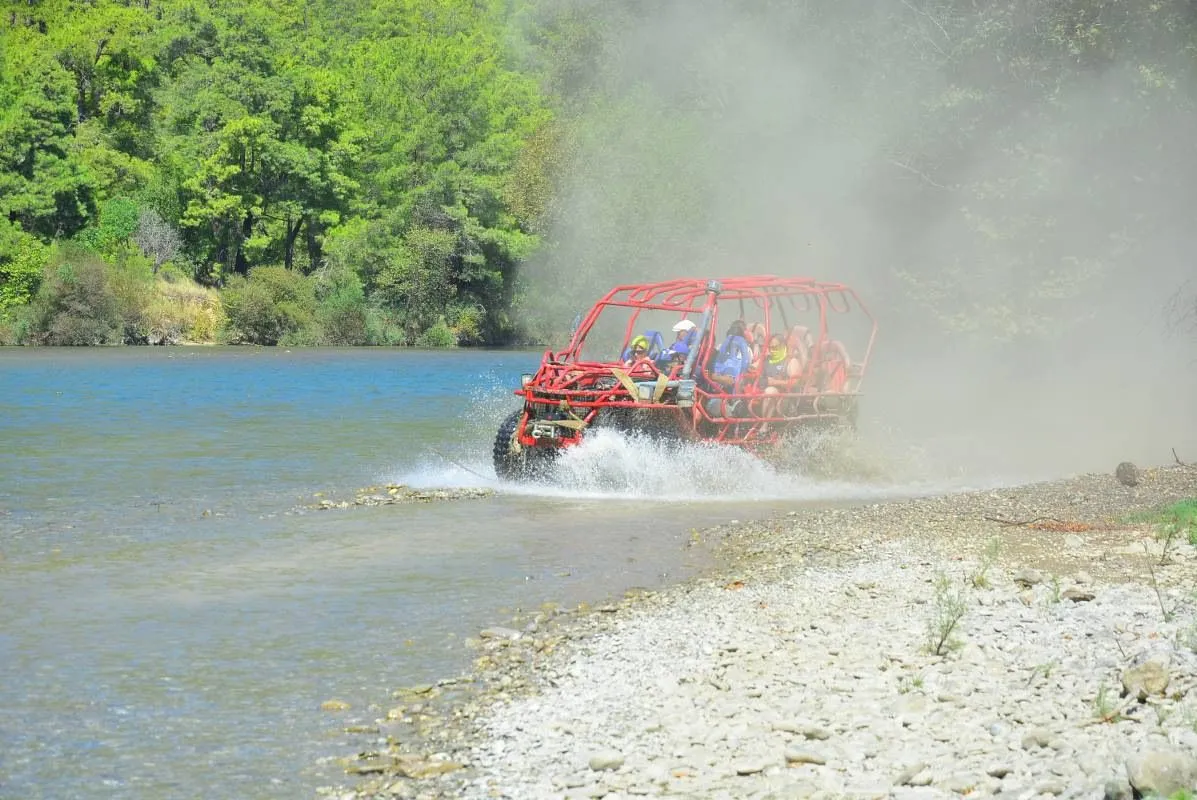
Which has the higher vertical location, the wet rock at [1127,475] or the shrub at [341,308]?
the shrub at [341,308]

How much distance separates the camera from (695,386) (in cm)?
1817

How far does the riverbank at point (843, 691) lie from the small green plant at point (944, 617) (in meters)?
0.02

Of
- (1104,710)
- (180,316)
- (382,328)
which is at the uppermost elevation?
(382,328)

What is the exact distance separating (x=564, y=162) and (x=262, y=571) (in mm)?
52377

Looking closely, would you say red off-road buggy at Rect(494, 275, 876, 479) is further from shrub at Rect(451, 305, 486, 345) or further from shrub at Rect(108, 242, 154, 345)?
shrub at Rect(451, 305, 486, 345)

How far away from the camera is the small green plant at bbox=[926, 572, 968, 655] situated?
8.43 meters

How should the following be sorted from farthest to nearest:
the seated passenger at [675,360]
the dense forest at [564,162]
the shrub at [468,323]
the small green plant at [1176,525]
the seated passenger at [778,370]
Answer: the shrub at [468,323], the dense forest at [564,162], the seated passenger at [778,370], the seated passenger at [675,360], the small green plant at [1176,525]

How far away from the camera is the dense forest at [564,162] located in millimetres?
28984

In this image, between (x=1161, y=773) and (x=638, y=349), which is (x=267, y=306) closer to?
(x=638, y=349)

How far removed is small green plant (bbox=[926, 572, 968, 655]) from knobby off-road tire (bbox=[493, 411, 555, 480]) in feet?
28.4

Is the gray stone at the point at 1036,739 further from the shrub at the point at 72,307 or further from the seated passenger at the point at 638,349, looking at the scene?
the shrub at the point at 72,307

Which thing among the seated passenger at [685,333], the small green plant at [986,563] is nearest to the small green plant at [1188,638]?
the small green plant at [986,563]

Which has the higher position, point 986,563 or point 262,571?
point 986,563

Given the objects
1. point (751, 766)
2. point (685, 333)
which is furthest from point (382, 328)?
point (751, 766)
